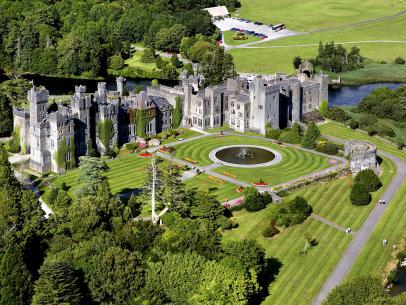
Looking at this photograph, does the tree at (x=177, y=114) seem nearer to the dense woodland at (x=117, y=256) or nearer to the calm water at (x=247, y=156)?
the calm water at (x=247, y=156)

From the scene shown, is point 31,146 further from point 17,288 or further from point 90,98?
point 17,288

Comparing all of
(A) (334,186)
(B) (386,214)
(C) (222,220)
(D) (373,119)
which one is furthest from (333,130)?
(C) (222,220)

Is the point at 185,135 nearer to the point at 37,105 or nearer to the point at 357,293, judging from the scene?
the point at 37,105

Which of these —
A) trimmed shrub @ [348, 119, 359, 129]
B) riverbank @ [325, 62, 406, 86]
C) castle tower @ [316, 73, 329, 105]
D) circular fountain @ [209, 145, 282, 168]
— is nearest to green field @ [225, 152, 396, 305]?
circular fountain @ [209, 145, 282, 168]

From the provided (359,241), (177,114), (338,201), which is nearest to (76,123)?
(177,114)

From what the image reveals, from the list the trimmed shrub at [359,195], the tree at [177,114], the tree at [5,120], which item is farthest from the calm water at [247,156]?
the tree at [5,120]

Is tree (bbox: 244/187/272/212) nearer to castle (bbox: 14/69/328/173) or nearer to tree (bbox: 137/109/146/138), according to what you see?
castle (bbox: 14/69/328/173)
